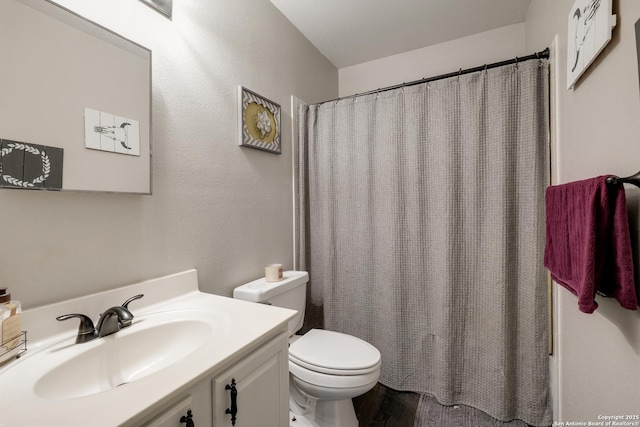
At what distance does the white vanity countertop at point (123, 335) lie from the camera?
1.62 ft

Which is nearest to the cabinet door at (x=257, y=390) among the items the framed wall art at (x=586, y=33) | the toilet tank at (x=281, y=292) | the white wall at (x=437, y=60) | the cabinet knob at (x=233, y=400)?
the cabinet knob at (x=233, y=400)

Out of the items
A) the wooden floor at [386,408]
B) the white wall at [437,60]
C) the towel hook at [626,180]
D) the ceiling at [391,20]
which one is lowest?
the wooden floor at [386,408]

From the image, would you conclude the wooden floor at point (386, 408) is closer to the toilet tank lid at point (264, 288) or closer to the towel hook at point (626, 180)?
the toilet tank lid at point (264, 288)

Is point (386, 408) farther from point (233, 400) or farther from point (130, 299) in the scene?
point (130, 299)

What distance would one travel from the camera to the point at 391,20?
182 centimetres

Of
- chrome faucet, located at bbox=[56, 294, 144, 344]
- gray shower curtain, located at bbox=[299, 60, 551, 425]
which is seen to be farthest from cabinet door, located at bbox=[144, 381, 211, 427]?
gray shower curtain, located at bbox=[299, 60, 551, 425]

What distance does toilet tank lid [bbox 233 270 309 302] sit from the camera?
1.32 meters

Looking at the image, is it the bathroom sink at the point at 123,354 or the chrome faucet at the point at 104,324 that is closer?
the bathroom sink at the point at 123,354

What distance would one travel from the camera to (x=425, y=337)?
5.31 feet

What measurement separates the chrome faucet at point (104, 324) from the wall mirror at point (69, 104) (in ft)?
1.29

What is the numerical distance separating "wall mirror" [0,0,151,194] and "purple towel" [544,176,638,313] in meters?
1.40

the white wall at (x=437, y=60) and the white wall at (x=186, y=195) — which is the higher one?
the white wall at (x=437, y=60)

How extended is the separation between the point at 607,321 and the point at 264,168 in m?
1.57

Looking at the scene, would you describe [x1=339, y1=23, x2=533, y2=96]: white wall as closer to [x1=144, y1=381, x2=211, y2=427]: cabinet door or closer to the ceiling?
the ceiling
